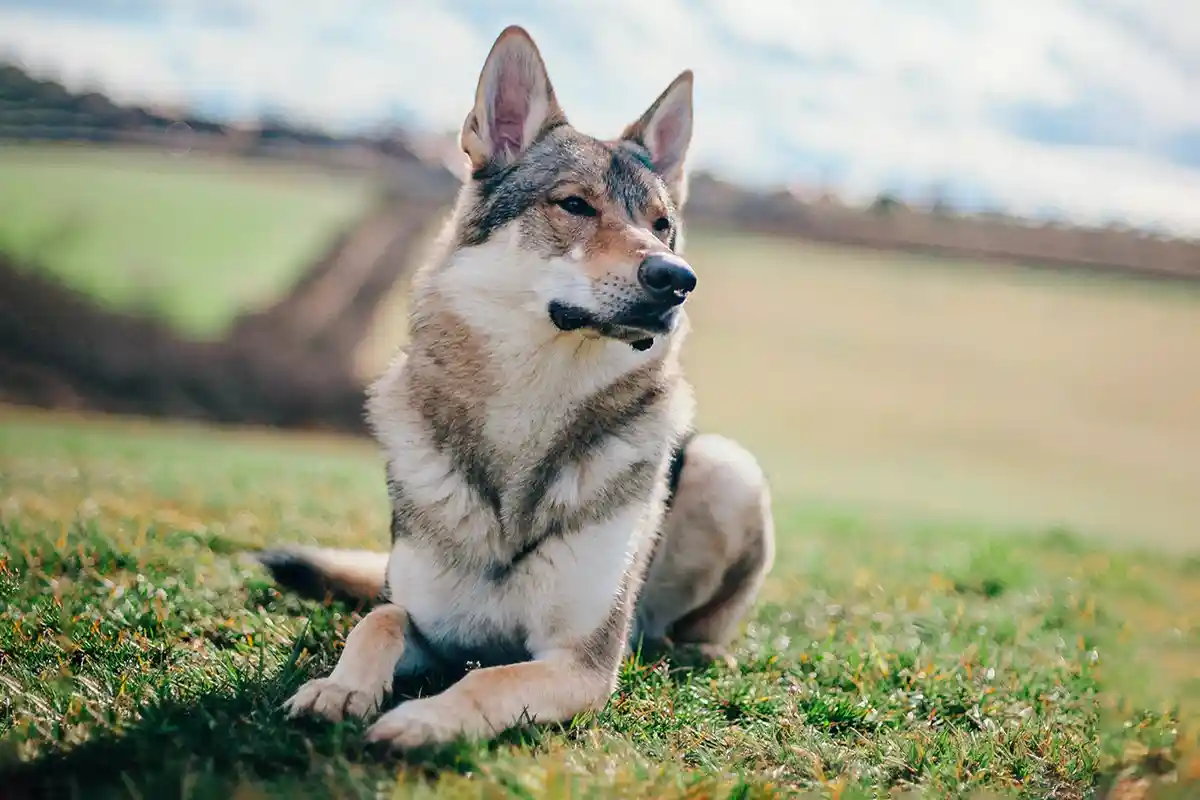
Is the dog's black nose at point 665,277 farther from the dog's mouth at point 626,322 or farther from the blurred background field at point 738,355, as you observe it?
the blurred background field at point 738,355

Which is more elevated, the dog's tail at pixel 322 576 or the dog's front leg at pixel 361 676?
the dog's front leg at pixel 361 676

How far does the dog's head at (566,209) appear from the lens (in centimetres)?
340

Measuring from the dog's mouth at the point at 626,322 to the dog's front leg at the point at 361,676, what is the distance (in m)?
1.25

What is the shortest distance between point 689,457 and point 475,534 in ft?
4.93

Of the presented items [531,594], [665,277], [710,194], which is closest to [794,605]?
[531,594]

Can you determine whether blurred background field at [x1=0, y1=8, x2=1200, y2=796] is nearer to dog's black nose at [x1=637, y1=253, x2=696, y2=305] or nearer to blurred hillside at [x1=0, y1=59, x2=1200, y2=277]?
blurred hillside at [x1=0, y1=59, x2=1200, y2=277]

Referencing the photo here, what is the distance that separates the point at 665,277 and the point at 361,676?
5.50 ft

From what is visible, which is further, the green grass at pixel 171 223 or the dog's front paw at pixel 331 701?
the green grass at pixel 171 223

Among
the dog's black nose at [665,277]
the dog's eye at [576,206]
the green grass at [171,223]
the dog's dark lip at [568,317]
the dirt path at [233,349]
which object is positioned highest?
the dog's eye at [576,206]

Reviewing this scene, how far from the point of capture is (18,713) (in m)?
2.84

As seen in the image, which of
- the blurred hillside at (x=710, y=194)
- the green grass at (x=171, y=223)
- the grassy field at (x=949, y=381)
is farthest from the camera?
the green grass at (x=171, y=223)

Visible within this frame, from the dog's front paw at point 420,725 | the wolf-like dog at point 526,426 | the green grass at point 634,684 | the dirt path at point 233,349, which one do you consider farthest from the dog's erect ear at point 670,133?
the dirt path at point 233,349

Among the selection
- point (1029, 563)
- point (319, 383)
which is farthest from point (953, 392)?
point (319, 383)

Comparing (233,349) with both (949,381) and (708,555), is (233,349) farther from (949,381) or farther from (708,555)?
(708,555)
